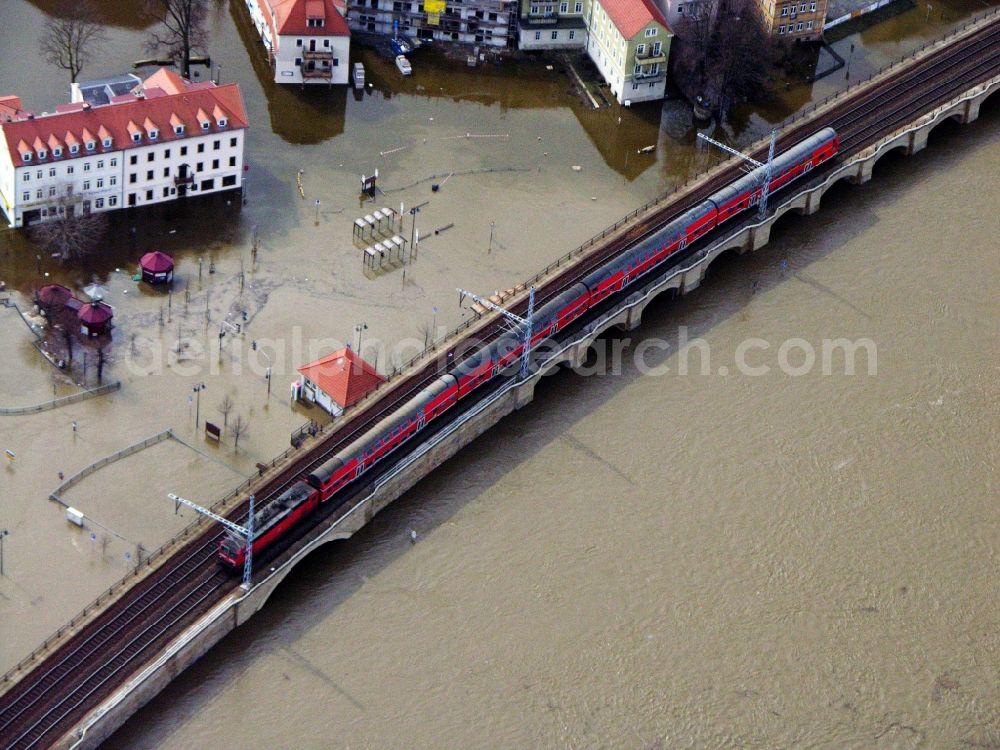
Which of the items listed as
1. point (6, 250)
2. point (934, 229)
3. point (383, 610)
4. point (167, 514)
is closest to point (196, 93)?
point (6, 250)

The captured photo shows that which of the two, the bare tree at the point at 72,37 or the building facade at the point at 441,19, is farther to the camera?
the building facade at the point at 441,19

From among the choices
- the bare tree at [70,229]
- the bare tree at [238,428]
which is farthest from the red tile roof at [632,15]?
the bare tree at [238,428]

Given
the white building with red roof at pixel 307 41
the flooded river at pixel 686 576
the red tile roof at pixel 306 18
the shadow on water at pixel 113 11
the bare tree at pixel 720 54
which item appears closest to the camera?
the flooded river at pixel 686 576

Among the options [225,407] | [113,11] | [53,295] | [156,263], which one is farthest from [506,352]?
[113,11]

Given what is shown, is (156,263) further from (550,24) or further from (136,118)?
(550,24)

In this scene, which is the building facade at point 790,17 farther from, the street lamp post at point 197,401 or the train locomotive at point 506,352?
the street lamp post at point 197,401

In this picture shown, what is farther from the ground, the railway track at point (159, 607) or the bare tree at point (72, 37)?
the bare tree at point (72, 37)
